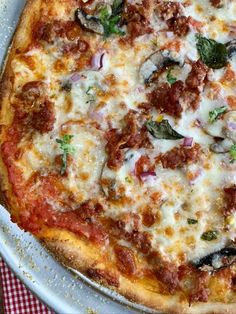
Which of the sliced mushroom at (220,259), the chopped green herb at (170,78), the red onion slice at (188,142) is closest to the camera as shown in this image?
the sliced mushroom at (220,259)

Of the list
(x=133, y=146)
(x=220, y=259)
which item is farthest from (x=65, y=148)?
(x=220, y=259)

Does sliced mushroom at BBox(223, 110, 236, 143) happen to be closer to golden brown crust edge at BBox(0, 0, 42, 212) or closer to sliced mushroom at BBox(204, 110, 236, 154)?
sliced mushroom at BBox(204, 110, 236, 154)

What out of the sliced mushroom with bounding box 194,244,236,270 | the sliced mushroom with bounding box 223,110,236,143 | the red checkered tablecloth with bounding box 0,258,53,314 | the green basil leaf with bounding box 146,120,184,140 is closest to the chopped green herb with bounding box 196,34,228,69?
the sliced mushroom with bounding box 223,110,236,143

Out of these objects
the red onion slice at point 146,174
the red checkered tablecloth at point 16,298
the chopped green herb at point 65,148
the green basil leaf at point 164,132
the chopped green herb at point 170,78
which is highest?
the chopped green herb at point 170,78

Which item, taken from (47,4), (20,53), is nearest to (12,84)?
(20,53)

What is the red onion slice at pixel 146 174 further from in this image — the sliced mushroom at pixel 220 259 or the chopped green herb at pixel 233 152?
the sliced mushroom at pixel 220 259

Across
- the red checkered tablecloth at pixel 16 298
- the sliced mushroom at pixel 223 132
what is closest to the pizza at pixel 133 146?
the sliced mushroom at pixel 223 132
